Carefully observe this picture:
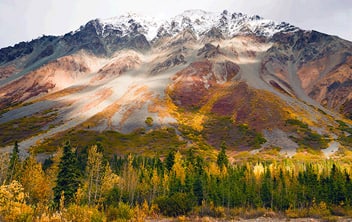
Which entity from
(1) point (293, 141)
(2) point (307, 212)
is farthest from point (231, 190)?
(1) point (293, 141)

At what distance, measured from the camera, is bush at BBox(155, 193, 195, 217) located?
269 feet

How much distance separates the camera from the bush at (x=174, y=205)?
8206 centimetres

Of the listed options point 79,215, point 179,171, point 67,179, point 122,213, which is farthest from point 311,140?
point 79,215

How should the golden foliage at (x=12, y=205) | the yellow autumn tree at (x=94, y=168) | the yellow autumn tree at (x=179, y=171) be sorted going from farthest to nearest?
the yellow autumn tree at (x=179, y=171) < the yellow autumn tree at (x=94, y=168) < the golden foliage at (x=12, y=205)

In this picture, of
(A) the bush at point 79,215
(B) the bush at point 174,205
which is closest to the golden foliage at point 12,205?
(A) the bush at point 79,215

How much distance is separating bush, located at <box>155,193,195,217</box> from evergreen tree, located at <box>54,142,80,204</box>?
882 inches

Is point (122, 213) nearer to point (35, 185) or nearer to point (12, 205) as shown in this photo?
point (35, 185)

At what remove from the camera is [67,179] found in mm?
67188

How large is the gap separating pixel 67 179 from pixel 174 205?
26.5m

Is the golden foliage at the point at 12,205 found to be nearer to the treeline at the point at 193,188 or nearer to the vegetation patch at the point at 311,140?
the treeline at the point at 193,188

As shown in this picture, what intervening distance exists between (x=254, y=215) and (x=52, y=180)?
4674 centimetres

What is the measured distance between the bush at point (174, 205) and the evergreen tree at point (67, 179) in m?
22.4

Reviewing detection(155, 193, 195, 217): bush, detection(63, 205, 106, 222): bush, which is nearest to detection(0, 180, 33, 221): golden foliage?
detection(63, 205, 106, 222): bush

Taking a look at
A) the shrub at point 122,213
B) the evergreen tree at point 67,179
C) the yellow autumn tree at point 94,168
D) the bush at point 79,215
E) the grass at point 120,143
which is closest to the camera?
the bush at point 79,215
